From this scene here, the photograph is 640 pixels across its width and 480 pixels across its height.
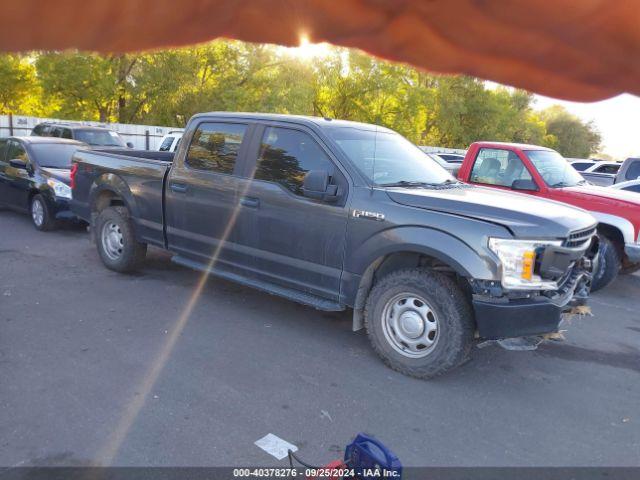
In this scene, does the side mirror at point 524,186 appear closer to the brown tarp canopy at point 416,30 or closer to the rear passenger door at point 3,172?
the brown tarp canopy at point 416,30

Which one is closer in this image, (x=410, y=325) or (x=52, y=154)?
(x=410, y=325)

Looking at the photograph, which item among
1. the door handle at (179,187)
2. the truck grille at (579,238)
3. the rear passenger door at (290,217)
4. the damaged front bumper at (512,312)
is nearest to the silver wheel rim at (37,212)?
the door handle at (179,187)

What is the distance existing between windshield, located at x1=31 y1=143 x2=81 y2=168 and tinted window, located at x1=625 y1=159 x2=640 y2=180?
10909mm

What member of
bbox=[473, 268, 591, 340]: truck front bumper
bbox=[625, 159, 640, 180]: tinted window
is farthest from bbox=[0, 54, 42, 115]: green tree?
bbox=[625, 159, 640, 180]: tinted window

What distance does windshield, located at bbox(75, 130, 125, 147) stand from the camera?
1332cm

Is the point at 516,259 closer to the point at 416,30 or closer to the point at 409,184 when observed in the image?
the point at 409,184

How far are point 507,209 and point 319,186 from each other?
58.1 inches

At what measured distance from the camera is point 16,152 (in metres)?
9.25

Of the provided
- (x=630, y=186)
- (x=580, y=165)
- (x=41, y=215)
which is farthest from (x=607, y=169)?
(x=41, y=215)

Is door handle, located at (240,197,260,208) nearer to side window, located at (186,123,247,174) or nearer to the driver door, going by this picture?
side window, located at (186,123,247,174)

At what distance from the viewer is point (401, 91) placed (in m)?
1.06

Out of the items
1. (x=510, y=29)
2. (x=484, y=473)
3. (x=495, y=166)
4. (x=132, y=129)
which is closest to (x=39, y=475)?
(x=484, y=473)

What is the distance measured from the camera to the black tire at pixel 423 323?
3.90m

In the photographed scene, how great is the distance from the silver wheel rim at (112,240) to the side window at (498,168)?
4.88 metres
